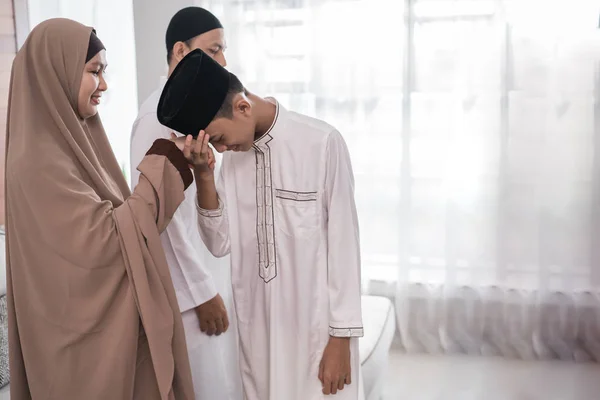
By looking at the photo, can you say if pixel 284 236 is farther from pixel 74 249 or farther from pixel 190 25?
pixel 190 25

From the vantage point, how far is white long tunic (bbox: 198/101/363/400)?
1.59 m

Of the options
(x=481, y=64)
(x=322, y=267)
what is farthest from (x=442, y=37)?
(x=322, y=267)

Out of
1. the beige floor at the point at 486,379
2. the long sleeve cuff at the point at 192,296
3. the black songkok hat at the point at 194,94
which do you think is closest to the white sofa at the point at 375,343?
the beige floor at the point at 486,379

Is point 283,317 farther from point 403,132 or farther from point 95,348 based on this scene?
point 403,132

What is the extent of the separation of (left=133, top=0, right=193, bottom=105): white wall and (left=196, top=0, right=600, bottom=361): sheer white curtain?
0.29 meters

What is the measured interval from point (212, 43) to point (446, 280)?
6.51ft

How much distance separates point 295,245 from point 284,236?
4 centimetres

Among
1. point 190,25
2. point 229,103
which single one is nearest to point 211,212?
point 229,103

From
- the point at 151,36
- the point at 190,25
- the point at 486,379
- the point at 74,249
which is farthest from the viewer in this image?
the point at 151,36

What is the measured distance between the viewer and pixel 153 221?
154cm

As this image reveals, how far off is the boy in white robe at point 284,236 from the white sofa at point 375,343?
0.79 metres

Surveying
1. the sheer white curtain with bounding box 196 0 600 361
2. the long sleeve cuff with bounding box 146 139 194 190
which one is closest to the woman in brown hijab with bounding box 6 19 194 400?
the long sleeve cuff with bounding box 146 139 194 190

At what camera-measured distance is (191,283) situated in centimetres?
186

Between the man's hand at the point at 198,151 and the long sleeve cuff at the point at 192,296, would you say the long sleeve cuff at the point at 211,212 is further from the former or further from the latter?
the long sleeve cuff at the point at 192,296
